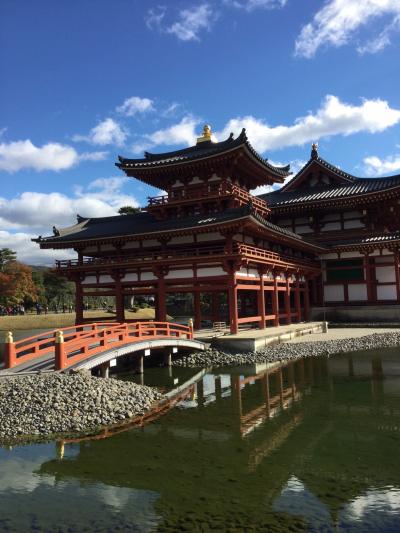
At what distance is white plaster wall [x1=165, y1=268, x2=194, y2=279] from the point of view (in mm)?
26408

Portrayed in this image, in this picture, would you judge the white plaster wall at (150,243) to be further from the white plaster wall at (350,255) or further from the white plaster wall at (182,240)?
the white plaster wall at (350,255)

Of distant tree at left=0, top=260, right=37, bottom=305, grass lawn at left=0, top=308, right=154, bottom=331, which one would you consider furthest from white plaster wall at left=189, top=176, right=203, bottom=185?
distant tree at left=0, top=260, right=37, bottom=305

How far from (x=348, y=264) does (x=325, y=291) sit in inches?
115

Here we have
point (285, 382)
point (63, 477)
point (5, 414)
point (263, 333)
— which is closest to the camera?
point (63, 477)

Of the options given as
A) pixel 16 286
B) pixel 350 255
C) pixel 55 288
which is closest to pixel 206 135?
pixel 350 255

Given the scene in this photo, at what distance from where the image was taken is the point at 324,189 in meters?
39.5

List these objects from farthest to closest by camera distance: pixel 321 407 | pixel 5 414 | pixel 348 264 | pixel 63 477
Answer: pixel 348 264 → pixel 321 407 → pixel 5 414 → pixel 63 477

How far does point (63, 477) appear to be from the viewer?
942 centimetres

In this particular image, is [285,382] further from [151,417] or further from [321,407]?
[151,417]

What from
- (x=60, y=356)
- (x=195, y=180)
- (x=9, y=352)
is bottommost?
(x=60, y=356)

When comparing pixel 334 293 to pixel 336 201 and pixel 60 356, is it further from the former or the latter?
pixel 60 356

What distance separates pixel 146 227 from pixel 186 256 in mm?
4891

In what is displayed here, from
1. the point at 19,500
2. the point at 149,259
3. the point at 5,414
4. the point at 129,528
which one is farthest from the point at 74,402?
the point at 149,259

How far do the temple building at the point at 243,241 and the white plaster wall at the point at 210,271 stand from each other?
0.06 metres
